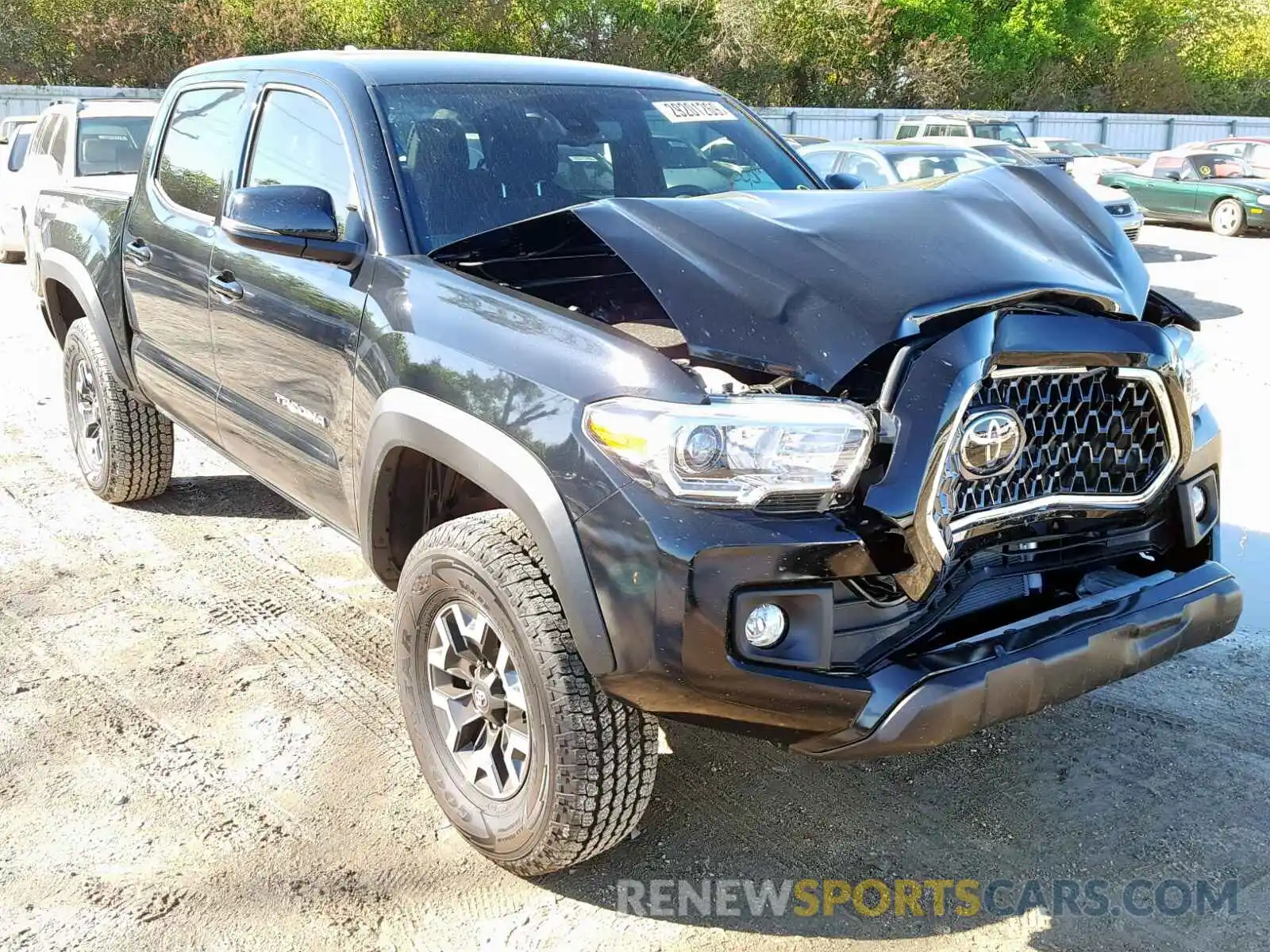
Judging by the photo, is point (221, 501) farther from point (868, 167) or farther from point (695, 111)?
point (868, 167)

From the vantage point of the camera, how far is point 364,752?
11.3 ft

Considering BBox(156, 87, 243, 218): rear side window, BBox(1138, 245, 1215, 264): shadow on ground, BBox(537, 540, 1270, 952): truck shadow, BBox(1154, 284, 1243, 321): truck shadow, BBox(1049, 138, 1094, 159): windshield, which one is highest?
BBox(156, 87, 243, 218): rear side window

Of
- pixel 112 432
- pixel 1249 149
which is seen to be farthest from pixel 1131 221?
pixel 112 432

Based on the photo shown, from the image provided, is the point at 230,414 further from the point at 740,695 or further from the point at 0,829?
the point at 740,695

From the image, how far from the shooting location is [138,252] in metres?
4.57

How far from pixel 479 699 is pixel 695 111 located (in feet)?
7.39

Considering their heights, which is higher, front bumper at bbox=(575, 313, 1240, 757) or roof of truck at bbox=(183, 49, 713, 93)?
roof of truck at bbox=(183, 49, 713, 93)

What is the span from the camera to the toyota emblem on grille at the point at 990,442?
244 cm

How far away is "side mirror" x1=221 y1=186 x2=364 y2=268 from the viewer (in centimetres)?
311

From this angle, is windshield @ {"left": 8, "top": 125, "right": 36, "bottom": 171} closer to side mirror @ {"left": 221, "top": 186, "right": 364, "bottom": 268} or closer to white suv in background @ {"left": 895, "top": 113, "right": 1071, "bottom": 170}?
side mirror @ {"left": 221, "top": 186, "right": 364, "bottom": 268}

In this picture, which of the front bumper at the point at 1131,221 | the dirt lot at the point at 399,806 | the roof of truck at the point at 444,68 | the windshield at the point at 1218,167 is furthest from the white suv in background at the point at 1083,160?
the dirt lot at the point at 399,806

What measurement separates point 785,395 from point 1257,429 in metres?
5.14

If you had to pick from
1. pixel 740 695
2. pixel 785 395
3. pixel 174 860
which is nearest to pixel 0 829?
pixel 174 860

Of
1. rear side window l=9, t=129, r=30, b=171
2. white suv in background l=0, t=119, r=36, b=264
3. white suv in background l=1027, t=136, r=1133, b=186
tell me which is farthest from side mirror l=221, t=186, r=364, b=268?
white suv in background l=1027, t=136, r=1133, b=186
